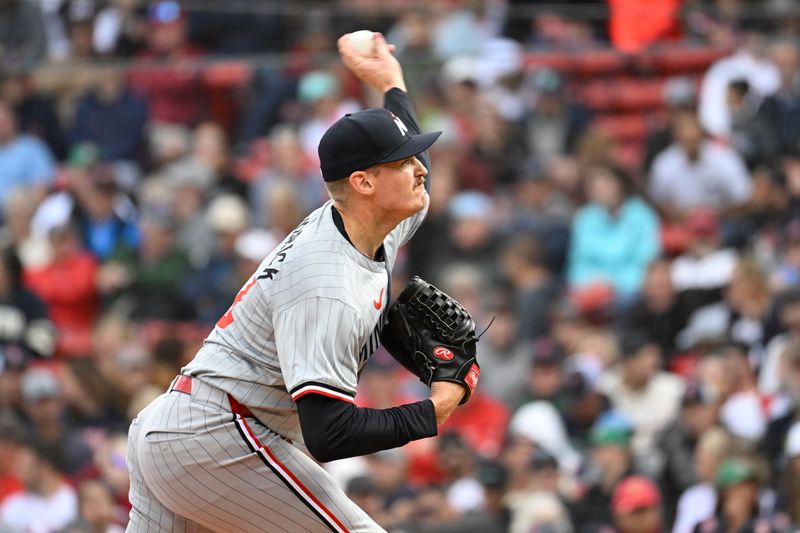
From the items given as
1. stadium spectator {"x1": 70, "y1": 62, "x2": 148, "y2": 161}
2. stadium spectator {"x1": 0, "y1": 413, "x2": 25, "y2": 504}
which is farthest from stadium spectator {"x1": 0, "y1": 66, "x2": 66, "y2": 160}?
stadium spectator {"x1": 0, "y1": 413, "x2": 25, "y2": 504}

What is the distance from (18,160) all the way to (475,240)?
14.1 feet

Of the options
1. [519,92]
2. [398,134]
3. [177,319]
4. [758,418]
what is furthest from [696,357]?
[398,134]

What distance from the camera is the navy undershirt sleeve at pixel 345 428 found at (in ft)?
13.3

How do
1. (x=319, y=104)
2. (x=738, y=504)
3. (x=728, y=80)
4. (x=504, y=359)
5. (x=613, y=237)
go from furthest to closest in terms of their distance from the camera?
(x=319, y=104) < (x=728, y=80) < (x=613, y=237) < (x=504, y=359) < (x=738, y=504)

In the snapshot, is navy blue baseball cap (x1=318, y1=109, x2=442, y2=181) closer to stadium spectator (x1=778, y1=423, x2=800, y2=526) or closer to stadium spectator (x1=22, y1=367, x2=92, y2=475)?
stadium spectator (x1=778, y1=423, x2=800, y2=526)

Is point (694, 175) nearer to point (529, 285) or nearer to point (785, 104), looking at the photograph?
point (785, 104)

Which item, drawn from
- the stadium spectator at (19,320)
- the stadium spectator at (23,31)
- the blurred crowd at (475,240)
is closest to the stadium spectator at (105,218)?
the blurred crowd at (475,240)

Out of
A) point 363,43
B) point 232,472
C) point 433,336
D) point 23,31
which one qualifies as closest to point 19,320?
point 23,31

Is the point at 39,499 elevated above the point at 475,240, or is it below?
below

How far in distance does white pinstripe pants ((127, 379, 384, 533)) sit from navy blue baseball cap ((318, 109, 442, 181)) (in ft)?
2.57

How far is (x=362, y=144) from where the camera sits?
4.30 meters

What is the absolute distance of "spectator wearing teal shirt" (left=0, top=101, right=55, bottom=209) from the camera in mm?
11969

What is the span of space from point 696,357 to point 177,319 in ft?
12.5

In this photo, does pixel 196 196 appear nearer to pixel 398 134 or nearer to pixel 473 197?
pixel 473 197
